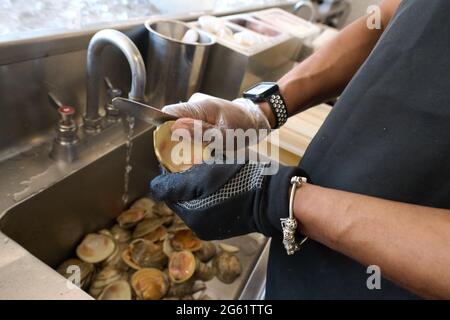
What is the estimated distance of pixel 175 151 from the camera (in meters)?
0.56

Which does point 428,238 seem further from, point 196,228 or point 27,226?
point 27,226

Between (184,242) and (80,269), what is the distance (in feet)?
0.82

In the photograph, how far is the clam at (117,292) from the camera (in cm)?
72

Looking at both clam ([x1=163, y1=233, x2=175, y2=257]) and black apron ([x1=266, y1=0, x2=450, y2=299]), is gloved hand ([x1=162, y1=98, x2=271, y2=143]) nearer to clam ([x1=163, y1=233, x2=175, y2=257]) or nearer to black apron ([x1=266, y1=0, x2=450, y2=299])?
black apron ([x1=266, y1=0, x2=450, y2=299])

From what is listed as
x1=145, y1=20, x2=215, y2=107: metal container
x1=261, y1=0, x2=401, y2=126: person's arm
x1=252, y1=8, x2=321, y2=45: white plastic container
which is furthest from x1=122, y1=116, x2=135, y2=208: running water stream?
x1=252, y1=8, x2=321, y2=45: white plastic container

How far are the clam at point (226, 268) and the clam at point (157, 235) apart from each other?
150 millimetres

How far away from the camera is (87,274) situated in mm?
727

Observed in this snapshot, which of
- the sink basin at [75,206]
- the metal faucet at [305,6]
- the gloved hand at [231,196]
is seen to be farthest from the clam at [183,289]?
the metal faucet at [305,6]

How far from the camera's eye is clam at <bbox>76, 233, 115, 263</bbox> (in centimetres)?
77

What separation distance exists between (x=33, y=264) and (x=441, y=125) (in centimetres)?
58

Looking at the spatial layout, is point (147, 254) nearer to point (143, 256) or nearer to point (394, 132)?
point (143, 256)

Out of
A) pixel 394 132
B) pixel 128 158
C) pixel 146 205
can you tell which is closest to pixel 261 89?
pixel 394 132

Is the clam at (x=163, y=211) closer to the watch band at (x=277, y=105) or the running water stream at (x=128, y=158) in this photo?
the running water stream at (x=128, y=158)
